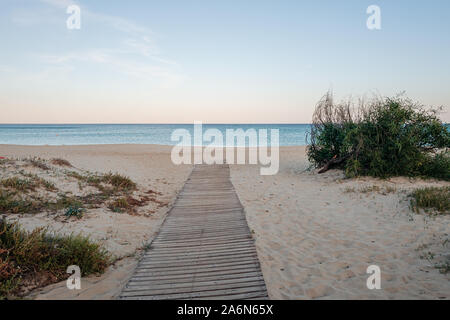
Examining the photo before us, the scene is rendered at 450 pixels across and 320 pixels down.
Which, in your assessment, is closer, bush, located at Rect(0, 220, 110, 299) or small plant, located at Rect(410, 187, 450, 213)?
bush, located at Rect(0, 220, 110, 299)

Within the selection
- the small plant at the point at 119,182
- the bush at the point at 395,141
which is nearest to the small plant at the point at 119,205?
the small plant at the point at 119,182

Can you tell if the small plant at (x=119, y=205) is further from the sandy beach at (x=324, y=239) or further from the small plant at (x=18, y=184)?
the small plant at (x=18, y=184)

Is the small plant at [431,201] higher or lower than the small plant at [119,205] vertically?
higher

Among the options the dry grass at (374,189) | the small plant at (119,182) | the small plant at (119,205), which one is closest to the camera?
the small plant at (119,205)

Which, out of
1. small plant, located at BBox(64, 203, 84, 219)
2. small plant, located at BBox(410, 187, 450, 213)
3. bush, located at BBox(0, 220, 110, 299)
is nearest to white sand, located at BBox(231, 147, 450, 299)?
small plant, located at BBox(410, 187, 450, 213)

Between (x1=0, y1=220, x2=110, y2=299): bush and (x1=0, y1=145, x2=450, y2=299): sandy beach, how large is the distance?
21 cm

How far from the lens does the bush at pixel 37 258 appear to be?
3877 millimetres

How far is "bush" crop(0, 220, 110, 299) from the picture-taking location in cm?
388

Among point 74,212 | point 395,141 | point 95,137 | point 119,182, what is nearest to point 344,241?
point 74,212

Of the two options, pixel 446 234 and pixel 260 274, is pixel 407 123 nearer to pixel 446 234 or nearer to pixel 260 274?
pixel 446 234

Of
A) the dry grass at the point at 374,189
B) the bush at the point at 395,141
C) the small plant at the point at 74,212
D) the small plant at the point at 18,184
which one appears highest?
the bush at the point at 395,141

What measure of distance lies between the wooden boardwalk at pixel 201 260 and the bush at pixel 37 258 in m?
0.82

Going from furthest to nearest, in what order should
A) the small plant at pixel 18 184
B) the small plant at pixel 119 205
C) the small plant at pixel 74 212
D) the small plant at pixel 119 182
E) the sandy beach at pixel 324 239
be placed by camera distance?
the small plant at pixel 119 182
the small plant at pixel 119 205
the small plant at pixel 18 184
the small plant at pixel 74 212
the sandy beach at pixel 324 239

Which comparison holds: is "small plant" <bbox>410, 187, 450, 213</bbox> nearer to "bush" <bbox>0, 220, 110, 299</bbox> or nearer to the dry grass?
the dry grass
